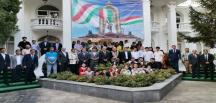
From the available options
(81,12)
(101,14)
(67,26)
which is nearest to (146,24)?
(101,14)

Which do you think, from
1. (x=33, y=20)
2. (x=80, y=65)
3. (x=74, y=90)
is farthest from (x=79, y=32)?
(x=74, y=90)

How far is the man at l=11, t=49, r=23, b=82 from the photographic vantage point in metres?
16.7

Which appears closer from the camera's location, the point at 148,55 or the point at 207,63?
the point at 207,63

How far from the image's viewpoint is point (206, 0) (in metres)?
17.4

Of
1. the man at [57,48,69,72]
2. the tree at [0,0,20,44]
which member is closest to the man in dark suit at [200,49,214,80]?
the man at [57,48,69,72]

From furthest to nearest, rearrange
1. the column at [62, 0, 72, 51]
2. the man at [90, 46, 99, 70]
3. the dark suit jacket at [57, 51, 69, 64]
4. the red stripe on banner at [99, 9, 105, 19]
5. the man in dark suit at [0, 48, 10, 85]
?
the red stripe on banner at [99, 9, 105, 19] < the column at [62, 0, 72, 51] < the man at [90, 46, 99, 70] < the dark suit jacket at [57, 51, 69, 64] < the man in dark suit at [0, 48, 10, 85]

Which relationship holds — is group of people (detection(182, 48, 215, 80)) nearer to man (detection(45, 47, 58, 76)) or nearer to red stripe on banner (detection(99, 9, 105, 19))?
man (detection(45, 47, 58, 76))

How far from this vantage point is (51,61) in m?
16.9

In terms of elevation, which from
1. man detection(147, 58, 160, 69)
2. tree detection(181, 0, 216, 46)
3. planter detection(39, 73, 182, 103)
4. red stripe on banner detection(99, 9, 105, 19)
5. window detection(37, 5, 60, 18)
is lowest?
planter detection(39, 73, 182, 103)

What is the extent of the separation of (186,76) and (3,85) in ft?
32.5

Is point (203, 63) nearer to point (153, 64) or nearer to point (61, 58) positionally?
point (153, 64)

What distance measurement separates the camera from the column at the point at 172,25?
3084 centimetres

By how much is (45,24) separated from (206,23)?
568 inches

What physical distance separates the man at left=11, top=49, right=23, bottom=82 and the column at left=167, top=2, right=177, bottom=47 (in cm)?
1703
